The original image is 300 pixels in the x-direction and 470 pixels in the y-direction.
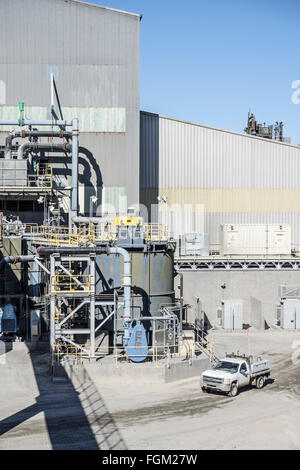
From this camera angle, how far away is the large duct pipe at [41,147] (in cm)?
3919

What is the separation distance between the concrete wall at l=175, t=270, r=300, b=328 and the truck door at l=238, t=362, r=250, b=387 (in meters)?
16.7

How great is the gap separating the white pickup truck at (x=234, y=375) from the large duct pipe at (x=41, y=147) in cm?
2224

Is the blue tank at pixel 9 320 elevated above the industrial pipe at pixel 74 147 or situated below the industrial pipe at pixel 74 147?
below

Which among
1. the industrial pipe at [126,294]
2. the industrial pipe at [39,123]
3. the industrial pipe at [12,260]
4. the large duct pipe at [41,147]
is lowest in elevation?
the industrial pipe at [126,294]

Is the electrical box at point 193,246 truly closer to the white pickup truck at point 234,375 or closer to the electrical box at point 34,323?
the electrical box at point 34,323

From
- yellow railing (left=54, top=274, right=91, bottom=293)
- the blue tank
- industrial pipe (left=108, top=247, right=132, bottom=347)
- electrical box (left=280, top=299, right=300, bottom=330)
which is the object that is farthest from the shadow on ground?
electrical box (left=280, top=299, right=300, bottom=330)

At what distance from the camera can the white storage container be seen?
142 feet

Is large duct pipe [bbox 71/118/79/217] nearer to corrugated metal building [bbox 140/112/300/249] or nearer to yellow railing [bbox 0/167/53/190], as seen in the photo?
yellow railing [bbox 0/167/53/190]

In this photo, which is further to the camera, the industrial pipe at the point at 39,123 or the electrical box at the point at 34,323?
the industrial pipe at the point at 39,123

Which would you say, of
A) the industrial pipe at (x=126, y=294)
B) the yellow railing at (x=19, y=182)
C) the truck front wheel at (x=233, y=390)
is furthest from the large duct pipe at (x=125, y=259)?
the yellow railing at (x=19, y=182)

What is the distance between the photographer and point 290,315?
38062 millimetres

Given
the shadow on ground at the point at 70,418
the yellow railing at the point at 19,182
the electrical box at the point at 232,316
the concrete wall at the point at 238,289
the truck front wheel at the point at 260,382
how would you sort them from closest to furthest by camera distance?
the shadow on ground at the point at 70,418 → the truck front wheel at the point at 260,382 → the yellow railing at the point at 19,182 → the electrical box at the point at 232,316 → the concrete wall at the point at 238,289

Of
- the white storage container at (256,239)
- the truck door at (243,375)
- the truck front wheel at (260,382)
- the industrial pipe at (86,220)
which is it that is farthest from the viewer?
the white storage container at (256,239)

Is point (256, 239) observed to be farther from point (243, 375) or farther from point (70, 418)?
point (70, 418)
